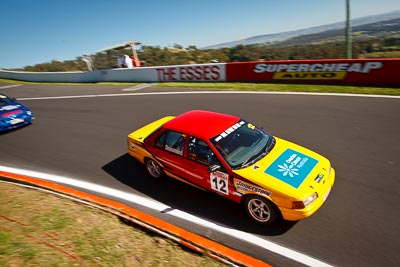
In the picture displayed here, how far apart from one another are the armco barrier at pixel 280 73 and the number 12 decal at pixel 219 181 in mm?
9969

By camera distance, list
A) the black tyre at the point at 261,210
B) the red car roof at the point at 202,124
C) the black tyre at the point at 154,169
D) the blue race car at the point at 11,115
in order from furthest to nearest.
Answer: the blue race car at the point at 11,115 < the black tyre at the point at 154,169 < the red car roof at the point at 202,124 < the black tyre at the point at 261,210

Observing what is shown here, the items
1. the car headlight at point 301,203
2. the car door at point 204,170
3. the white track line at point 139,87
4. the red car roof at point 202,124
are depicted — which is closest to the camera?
the car headlight at point 301,203

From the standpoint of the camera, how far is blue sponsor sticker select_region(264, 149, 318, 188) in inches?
176

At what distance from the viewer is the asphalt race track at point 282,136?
430 cm

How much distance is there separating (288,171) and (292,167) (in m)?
0.17

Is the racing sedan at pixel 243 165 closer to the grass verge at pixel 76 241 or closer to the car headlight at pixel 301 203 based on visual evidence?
the car headlight at pixel 301 203

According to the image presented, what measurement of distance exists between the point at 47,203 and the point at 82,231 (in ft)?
4.00

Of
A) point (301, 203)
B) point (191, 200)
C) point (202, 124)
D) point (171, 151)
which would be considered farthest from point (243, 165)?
point (171, 151)

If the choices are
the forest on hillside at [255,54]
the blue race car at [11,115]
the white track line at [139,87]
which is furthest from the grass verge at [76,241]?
the forest on hillside at [255,54]

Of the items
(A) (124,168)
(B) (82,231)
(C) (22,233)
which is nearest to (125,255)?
(B) (82,231)

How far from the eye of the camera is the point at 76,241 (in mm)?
3895

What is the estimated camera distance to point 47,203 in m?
4.88

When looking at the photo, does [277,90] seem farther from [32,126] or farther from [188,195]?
[32,126]

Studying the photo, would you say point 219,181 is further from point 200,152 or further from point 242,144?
point 242,144
